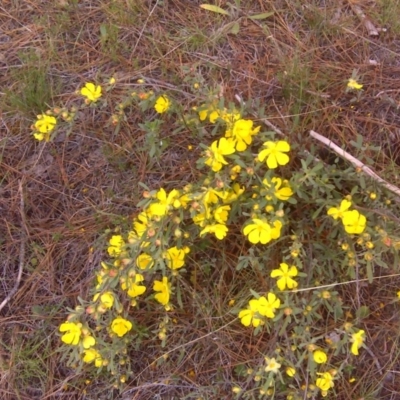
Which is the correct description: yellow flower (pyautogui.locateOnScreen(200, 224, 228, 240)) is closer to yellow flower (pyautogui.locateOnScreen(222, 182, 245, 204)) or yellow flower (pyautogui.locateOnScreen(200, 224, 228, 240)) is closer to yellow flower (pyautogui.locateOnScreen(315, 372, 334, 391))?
yellow flower (pyautogui.locateOnScreen(222, 182, 245, 204))

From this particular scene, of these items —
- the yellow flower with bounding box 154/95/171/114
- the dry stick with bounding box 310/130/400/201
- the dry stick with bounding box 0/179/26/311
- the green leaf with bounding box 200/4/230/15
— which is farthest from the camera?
the green leaf with bounding box 200/4/230/15

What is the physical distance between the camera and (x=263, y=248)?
241 cm

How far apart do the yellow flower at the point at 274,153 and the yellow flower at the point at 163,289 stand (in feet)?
2.06

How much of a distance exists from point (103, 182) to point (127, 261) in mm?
772

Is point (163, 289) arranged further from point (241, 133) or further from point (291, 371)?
→ point (241, 133)

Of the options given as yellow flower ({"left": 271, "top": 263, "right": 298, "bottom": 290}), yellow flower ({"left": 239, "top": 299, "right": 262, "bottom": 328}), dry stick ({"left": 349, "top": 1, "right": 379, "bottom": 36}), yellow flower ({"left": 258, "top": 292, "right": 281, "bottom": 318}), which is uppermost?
dry stick ({"left": 349, "top": 1, "right": 379, "bottom": 36})

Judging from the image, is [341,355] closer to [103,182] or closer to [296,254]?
[296,254]

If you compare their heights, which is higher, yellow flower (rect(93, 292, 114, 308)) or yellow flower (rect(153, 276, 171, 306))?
yellow flower (rect(93, 292, 114, 308))

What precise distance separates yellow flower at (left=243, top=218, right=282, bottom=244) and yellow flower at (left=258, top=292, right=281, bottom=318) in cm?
22

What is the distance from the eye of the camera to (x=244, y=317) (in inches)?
85.7

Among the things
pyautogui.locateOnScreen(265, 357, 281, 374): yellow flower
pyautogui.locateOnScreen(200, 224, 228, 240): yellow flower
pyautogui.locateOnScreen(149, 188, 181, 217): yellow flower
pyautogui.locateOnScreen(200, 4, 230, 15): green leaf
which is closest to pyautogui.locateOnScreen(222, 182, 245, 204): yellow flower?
pyautogui.locateOnScreen(200, 224, 228, 240): yellow flower

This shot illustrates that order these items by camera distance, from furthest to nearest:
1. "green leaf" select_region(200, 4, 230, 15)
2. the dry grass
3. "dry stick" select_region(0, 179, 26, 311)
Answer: "green leaf" select_region(200, 4, 230, 15) < "dry stick" select_region(0, 179, 26, 311) < the dry grass

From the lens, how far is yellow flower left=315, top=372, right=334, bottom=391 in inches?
85.4

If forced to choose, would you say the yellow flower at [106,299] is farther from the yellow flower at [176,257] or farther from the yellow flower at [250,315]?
the yellow flower at [250,315]
